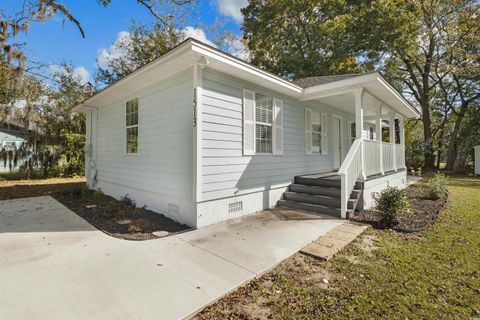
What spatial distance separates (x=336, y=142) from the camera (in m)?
8.81

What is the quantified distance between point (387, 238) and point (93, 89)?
17149 mm

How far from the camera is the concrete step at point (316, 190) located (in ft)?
18.2

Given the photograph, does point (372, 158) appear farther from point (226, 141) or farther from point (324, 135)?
point (226, 141)

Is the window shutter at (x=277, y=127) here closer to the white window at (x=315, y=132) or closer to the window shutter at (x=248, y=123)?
the window shutter at (x=248, y=123)

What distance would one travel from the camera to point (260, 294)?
2.41 metres

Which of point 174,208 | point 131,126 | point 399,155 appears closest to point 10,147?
point 131,126

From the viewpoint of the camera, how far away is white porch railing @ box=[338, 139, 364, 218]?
4859mm

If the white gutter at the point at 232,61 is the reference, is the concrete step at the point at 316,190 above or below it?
below

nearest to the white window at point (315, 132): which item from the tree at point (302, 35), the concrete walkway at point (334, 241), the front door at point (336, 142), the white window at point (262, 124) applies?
the front door at point (336, 142)

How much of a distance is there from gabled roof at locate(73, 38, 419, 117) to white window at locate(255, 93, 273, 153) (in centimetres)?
35

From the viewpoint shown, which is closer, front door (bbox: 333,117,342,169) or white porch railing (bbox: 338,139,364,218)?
white porch railing (bbox: 338,139,364,218)

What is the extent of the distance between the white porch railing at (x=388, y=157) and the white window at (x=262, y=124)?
3353mm

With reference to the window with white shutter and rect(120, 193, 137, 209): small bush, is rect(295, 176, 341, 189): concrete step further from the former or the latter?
rect(120, 193, 137, 209): small bush

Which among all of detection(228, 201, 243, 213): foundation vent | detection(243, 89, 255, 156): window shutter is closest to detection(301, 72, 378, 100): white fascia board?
detection(243, 89, 255, 156): window shutter
